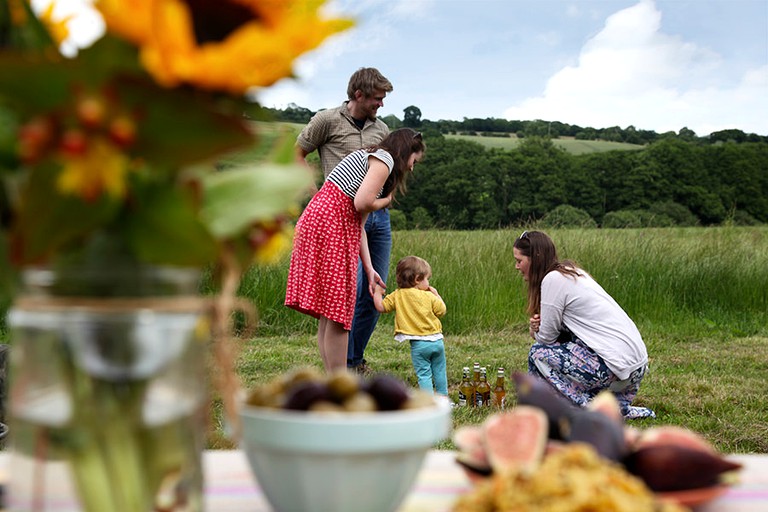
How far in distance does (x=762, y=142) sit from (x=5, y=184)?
43.3 m

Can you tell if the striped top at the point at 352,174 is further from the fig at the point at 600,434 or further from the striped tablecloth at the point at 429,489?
the fig at the point at 600,434

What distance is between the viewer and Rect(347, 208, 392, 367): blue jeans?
5.19 m

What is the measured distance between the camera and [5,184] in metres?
0.65

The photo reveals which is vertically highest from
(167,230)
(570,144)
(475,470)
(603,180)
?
(570,144)

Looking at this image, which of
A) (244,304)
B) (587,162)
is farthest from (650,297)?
(587,162)

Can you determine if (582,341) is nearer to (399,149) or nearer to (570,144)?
(399,149)

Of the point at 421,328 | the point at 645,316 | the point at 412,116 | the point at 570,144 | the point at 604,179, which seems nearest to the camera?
the point at 421,328

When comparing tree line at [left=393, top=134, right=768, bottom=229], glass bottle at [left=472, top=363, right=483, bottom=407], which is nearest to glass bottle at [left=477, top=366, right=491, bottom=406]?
glass bottle at [left=472, top=363, right=483, bottom=407]

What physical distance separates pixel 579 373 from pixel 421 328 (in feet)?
4.00

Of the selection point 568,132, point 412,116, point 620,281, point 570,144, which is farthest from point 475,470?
point 568,132

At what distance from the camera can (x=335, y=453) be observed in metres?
0.72

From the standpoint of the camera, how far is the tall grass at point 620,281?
7887 mm

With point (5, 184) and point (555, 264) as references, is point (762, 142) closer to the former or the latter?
point (555, 264)

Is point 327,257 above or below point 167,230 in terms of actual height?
below
